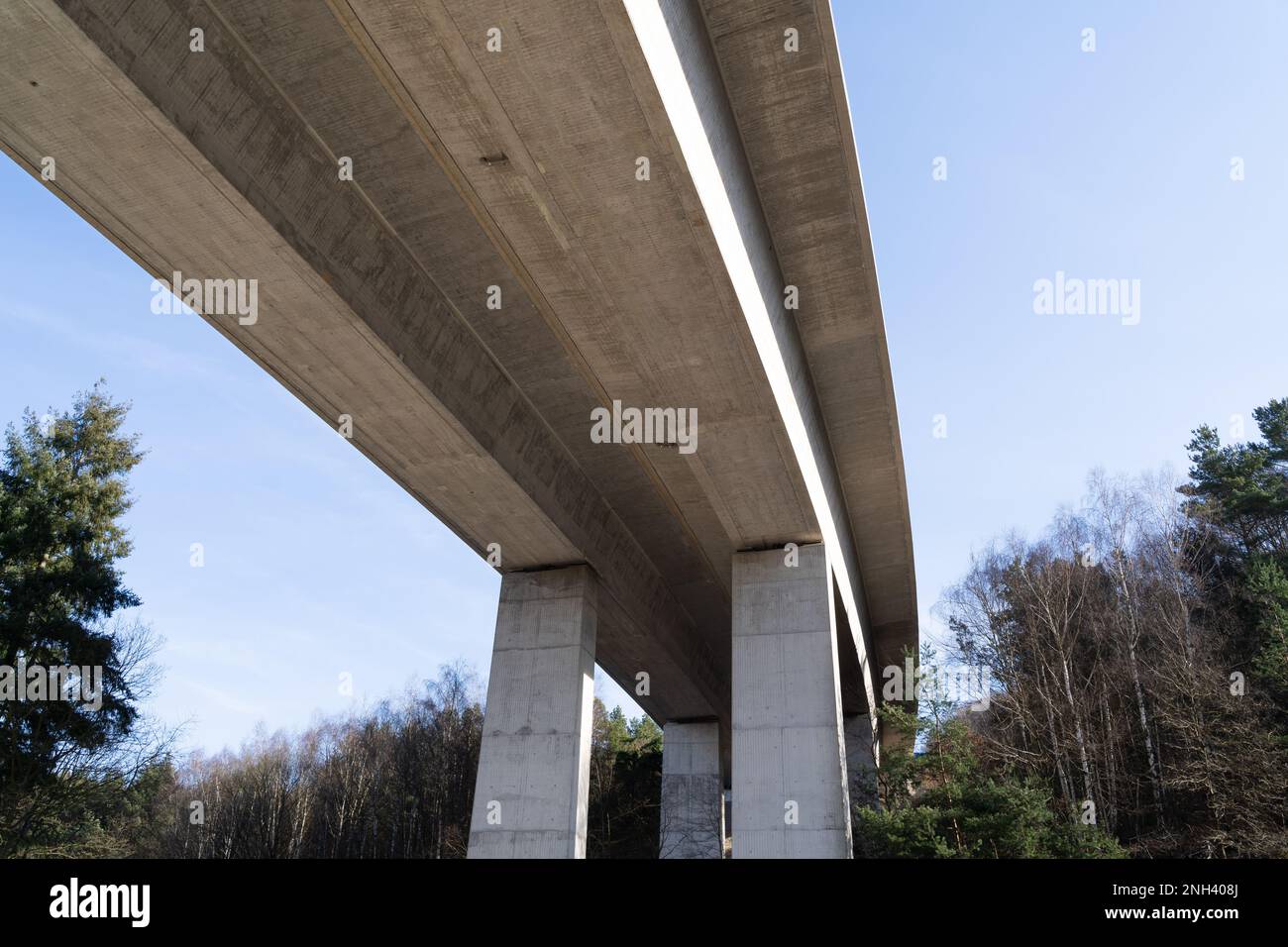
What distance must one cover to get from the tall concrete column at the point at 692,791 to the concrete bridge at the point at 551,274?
409 inches

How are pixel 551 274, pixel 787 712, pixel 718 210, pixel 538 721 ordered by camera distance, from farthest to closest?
pixel 538 721
pixel 787 712
pixel 551 274
pixel 718 210

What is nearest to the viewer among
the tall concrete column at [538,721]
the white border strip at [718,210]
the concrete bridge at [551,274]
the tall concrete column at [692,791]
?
the white border strip at [718,210]

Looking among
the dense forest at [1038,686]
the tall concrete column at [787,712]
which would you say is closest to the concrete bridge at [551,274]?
the tall concrete column at [787,712]

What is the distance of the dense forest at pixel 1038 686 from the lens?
1523 centimetres

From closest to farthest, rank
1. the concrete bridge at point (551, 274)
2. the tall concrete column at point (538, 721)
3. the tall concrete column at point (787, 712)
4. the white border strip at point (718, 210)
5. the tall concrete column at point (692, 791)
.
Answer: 1. the white border strip at point (718, 210)
2. the concrete bridge at point (551, 274)
3. the tall concrete column at point (787, 712)
4. the tall concrete column at point (538, 721)
5. the tall concrete column at point (692, 791)

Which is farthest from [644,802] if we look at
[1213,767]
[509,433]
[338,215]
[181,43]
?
[181,43]

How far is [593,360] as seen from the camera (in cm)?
1085

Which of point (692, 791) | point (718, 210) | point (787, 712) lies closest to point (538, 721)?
point (787, 712)

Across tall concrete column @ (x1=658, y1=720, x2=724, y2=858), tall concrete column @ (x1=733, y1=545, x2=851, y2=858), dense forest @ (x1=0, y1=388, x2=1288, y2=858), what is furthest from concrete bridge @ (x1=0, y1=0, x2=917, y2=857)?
tall concrete column @ (x1=658, y1=720, x2=724, y2=858)

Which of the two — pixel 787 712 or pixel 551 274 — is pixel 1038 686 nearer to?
pixel 787 712

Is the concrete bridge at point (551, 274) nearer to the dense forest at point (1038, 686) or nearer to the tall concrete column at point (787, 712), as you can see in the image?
the tall concrete column at point (787, 712)

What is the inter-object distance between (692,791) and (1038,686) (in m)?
9.91

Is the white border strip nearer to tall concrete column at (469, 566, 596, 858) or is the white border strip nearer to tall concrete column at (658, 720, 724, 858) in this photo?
tall concrete column at (469, 566, 596, 858)

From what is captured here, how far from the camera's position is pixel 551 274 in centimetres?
970
